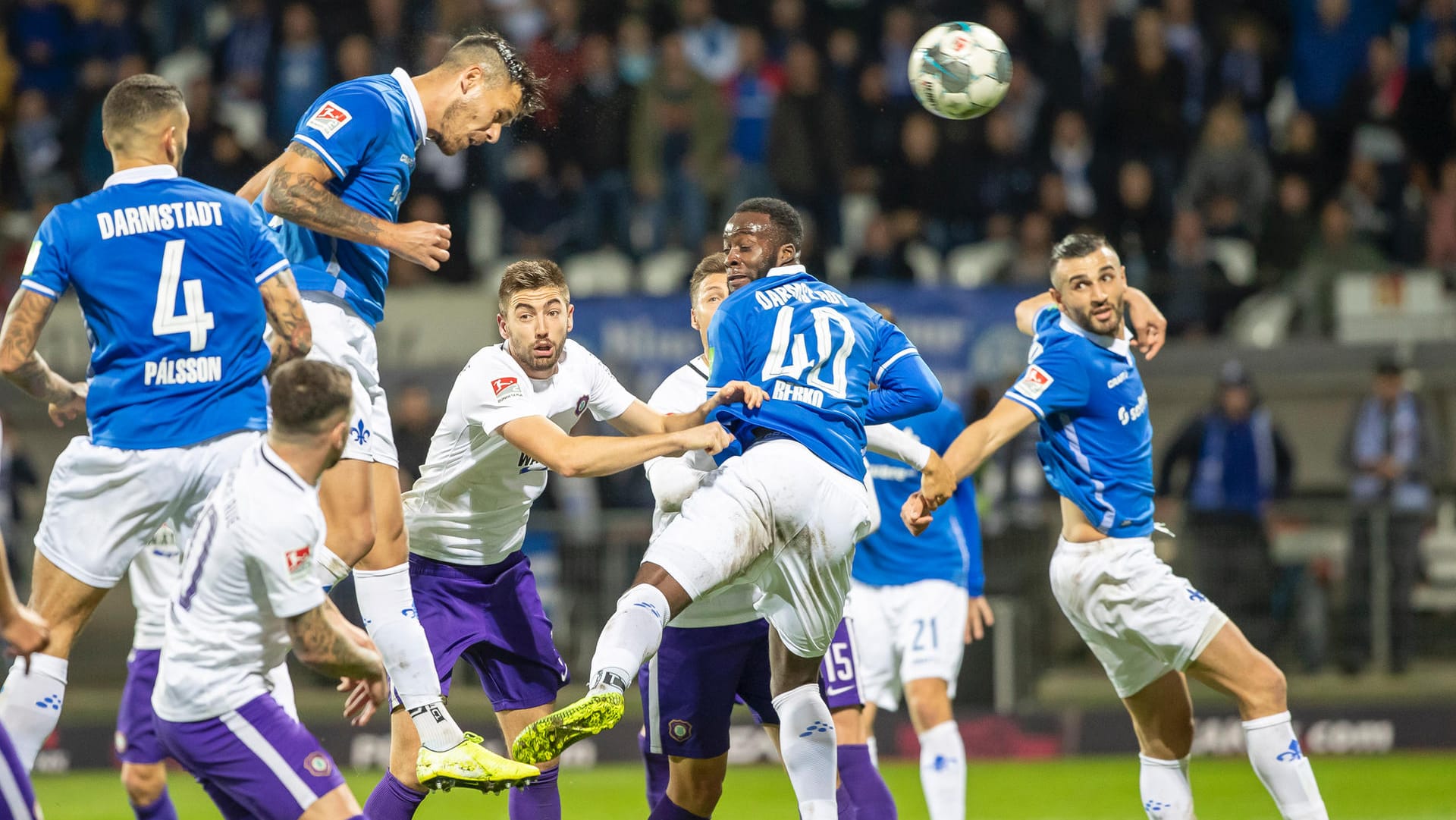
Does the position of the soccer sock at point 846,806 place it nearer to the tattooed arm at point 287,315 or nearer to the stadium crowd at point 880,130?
the tattooed arm at point 287,315

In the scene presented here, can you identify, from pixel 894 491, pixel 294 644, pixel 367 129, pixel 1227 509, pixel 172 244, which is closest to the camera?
pixel 294 644

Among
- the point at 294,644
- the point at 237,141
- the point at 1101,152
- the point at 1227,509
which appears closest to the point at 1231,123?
the point at 1101,152

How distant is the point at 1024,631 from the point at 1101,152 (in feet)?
18.3

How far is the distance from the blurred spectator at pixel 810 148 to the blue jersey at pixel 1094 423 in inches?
336

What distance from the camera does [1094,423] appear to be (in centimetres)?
733

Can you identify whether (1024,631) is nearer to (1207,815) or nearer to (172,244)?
(1207,815)

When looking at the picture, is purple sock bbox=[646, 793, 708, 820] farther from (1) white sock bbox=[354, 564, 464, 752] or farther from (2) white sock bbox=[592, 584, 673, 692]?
(2) white sock bbox=[592, 584, 673, 692]

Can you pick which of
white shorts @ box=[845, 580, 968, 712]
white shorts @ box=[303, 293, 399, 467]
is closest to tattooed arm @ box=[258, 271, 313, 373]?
white shorts @ box=[303, 293, 399, 467]

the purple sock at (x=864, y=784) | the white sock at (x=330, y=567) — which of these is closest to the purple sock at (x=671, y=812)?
the purple sock at (x=864, y=784)

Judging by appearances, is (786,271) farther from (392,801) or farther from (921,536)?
(392,801)

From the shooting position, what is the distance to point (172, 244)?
6.10m

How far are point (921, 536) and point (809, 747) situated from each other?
2.50m

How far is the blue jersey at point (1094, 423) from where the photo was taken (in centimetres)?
723

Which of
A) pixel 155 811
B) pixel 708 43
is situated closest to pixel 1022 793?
pixel 155 811
